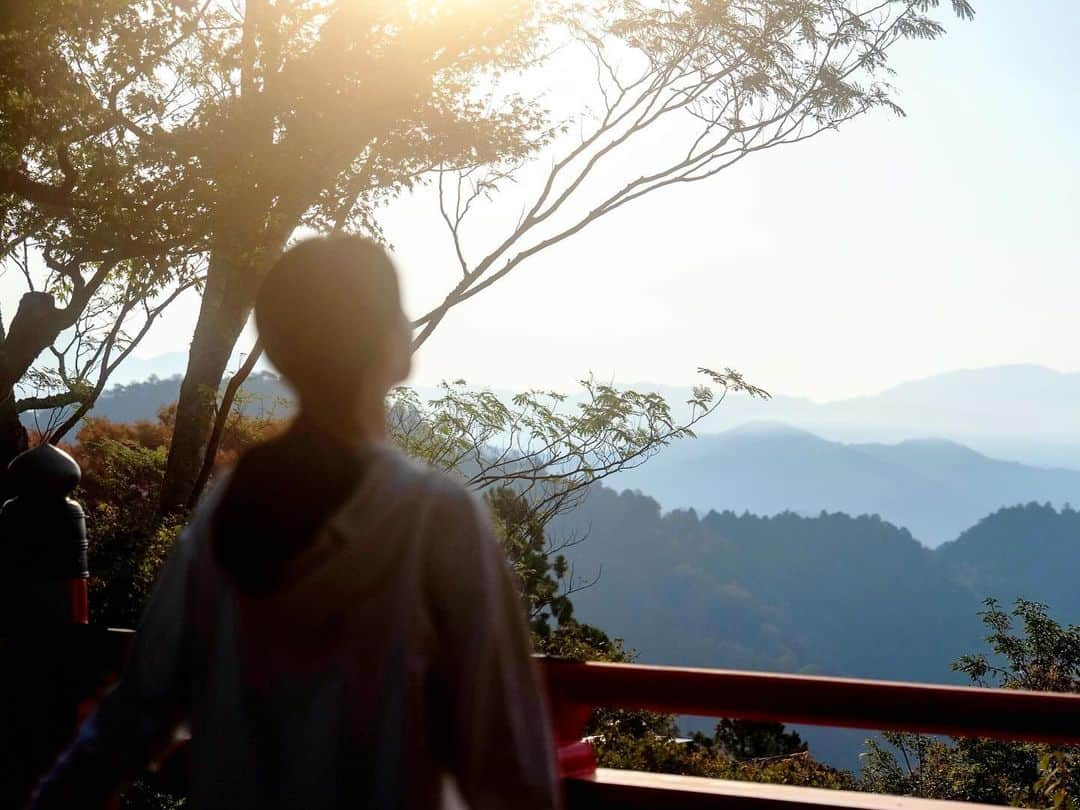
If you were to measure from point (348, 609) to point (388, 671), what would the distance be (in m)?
0.09

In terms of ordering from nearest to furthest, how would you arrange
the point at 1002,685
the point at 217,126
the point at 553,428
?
1. the point at 217,126
2. the point at 553,428
3. the point at 1002,685

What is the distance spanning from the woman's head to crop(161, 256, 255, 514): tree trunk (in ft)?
45.9

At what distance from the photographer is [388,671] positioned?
1.32 meters

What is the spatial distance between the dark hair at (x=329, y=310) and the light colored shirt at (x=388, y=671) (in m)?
0.12

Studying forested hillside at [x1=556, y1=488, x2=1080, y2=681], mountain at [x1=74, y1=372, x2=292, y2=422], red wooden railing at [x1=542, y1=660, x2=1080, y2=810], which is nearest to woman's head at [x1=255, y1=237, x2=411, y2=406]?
red wooden railing at [x1=542, y1=660, x2=1080, y2=810]

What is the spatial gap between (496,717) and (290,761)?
0.25m

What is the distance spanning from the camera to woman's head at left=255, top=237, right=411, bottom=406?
1.38 meters

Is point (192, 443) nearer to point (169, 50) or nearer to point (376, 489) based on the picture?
point (169, 50)

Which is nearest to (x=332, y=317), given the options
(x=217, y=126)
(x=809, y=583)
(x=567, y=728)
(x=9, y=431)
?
(x=567, y=728)

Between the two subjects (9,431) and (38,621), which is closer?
(38,621)

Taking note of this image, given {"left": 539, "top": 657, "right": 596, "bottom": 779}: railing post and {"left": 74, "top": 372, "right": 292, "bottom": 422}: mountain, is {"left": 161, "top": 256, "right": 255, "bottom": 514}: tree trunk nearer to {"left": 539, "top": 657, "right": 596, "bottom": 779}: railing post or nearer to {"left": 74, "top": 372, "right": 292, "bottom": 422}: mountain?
{"left": 539, "top": 657, "right": 596, "bottom": 779}: railing post

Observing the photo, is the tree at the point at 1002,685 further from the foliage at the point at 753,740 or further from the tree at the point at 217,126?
the tree at the point at 217,126

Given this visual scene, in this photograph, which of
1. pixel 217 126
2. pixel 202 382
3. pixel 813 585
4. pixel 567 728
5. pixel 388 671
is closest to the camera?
pixel 388 671

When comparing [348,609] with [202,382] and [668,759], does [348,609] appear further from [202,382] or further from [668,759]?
[202,382]
